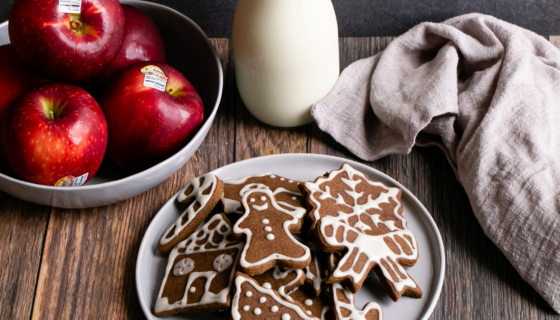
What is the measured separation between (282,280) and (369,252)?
0.42ft

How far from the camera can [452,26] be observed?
3.00 feet

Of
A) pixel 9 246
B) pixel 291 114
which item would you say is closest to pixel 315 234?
pixel 291 114

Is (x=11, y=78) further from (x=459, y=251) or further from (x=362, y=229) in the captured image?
(x=459, y=251)

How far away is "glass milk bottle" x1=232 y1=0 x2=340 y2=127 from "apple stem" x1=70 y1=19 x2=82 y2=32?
0.25 meters

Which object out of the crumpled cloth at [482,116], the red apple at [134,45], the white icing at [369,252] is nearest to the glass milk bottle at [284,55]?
the crumpled cloth at [482,116]

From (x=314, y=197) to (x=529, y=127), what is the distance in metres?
0.38


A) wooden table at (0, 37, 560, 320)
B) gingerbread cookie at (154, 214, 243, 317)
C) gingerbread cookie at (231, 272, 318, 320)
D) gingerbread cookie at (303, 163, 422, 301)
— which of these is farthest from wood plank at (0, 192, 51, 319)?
gingerbread cookie at (303, 163, 422, 301)

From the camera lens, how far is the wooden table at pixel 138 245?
2.27ft

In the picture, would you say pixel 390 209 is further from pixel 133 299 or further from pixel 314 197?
pixel 133 299

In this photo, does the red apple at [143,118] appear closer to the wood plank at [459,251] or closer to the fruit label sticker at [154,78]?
the fruit label sticker at [154,78]

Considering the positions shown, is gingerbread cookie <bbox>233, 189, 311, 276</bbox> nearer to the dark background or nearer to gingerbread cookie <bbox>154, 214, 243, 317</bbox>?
gingerbread cookie <bbox>154, 214, 243, 317</bbox>

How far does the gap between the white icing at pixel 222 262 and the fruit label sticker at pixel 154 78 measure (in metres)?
0.29

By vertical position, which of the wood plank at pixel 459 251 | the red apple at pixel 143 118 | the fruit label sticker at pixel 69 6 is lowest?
the wood plank at pixel 459 251

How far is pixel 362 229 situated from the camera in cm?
69
